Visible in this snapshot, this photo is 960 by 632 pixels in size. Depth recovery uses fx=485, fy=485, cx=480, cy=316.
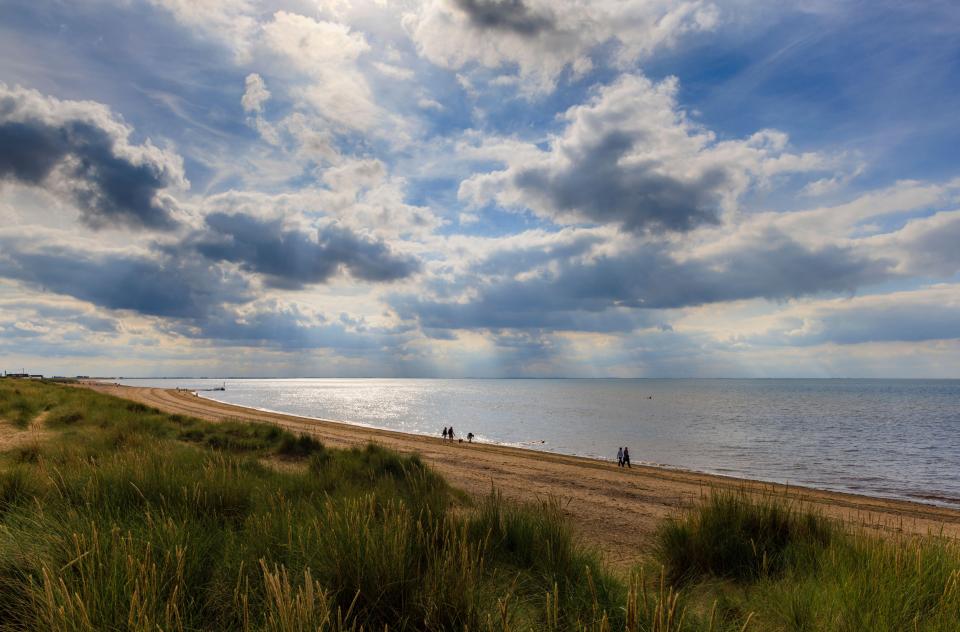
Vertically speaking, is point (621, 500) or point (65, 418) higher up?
point (65, 418)

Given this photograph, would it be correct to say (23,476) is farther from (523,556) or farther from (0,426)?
(0,426)

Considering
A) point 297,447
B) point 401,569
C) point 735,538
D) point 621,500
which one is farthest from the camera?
point 297,447

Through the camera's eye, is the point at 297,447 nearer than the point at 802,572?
No

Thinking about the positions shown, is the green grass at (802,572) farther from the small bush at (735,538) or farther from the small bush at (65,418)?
the small bush at (65,418)

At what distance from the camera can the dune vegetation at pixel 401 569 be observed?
3.23m

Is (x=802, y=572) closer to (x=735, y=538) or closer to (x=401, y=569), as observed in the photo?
(x=735, y=538)

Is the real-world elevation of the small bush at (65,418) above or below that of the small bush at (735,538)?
below

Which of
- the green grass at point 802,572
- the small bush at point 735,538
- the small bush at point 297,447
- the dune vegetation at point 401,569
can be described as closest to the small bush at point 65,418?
the small bush at point 297,447

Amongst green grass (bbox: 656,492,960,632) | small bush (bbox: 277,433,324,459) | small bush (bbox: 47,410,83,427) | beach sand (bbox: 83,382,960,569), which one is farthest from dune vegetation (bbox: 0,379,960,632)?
small bush (bbox: 47,410,83,427)

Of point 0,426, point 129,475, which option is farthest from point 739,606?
point 0,426

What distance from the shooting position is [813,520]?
7301mm

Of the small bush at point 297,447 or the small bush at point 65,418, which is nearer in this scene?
the small bush at point 297,447

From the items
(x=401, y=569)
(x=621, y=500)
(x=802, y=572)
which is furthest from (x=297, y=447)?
(x=802, y=572)

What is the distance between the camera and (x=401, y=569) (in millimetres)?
3779
